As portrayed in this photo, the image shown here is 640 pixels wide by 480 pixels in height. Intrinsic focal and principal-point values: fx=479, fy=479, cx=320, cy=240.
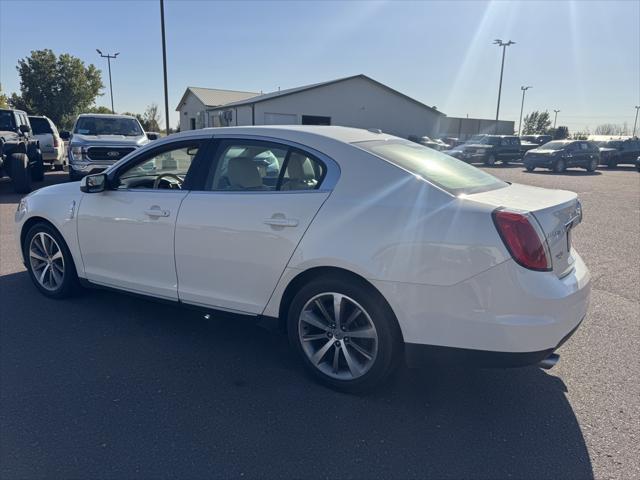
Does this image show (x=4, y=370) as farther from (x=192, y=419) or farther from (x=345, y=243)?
(x=345, y=243)

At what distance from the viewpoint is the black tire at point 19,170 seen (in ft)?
36.9

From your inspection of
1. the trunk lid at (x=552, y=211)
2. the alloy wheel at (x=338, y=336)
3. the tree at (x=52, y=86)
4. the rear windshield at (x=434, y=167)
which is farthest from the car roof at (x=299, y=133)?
the tree at (x=52, y=86)

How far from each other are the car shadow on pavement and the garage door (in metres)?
31.2

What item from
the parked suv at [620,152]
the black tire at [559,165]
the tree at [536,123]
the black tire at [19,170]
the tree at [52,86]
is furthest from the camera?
→ the tree at [536,123]

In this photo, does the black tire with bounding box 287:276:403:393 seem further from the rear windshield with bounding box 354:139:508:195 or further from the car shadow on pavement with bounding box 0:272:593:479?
the rear windshield with bounding box 354:139:508:195

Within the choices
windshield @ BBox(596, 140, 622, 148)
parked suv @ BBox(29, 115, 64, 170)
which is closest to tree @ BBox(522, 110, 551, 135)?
windshield @ BBox(596, 140, 622, 148)

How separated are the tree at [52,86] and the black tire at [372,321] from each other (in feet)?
195

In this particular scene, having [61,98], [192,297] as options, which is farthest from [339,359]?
[61,98]

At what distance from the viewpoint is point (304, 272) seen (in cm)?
312

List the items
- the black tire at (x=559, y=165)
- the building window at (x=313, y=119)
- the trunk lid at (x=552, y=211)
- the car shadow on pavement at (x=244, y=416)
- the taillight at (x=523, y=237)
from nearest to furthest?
the car shadow on pavement at (x=244, y=416) < the taillight at (x=523, y=237) < the trunk lid at (x=552, y=211) < the black tire at (x=559, y=165) < the building window at (x=313, y=119)

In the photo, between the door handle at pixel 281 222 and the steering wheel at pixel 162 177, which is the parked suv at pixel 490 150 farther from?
the door handle at pixel 281 222

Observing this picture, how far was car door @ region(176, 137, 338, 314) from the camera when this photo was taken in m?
3.14

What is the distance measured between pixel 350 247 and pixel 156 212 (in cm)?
171

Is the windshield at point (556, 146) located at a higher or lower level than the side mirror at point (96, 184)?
higher
